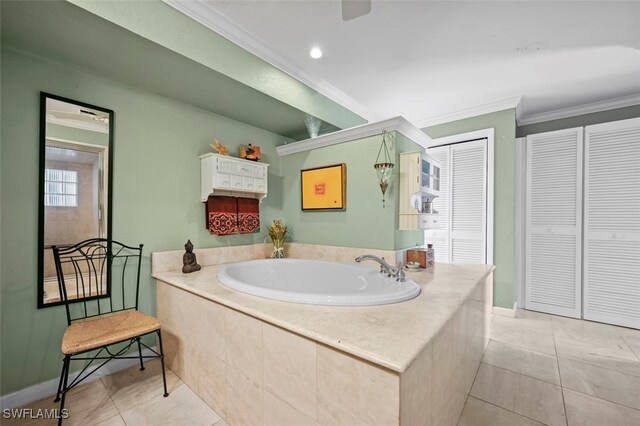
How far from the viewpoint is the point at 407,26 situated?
1868mm

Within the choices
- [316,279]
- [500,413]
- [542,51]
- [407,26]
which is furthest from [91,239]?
[542,51]

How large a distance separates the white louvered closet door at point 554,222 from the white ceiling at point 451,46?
0.57 metres

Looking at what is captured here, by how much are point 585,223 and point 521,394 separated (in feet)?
7.72

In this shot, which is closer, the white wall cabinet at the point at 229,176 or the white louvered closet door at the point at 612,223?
the white wall cabinet at the point at 229,176

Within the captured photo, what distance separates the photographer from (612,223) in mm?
2836

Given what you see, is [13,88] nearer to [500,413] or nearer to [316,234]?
[316,234]

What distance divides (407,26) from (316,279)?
2180 millimetres

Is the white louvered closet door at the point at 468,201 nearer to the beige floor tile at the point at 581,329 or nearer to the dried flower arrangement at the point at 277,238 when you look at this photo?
the beige floor tile at the point at 581,329

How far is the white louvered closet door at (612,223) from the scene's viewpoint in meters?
2.73

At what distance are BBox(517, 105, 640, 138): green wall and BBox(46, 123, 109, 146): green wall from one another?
4692 mm

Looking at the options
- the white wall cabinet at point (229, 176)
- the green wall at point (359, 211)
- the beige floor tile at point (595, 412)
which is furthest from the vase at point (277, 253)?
the beige floor tile at point (595, 412)

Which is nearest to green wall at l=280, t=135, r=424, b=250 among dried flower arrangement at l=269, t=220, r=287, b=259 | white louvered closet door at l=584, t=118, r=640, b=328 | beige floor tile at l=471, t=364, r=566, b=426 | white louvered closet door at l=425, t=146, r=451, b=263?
dried flower arrangement at l=269, t=220, r=287, b=259

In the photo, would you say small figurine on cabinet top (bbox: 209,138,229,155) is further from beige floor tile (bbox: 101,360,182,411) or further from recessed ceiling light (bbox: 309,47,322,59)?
beige floor tile (bbox: 101,360,182,411)

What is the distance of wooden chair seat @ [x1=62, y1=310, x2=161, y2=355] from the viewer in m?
1.38
